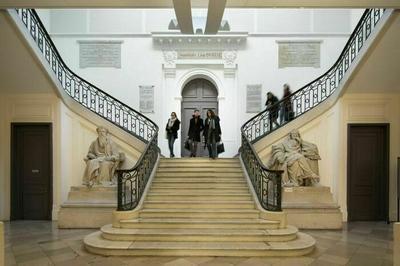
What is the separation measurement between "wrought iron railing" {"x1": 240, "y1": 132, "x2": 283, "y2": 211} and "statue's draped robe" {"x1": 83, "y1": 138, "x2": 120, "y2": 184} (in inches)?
127

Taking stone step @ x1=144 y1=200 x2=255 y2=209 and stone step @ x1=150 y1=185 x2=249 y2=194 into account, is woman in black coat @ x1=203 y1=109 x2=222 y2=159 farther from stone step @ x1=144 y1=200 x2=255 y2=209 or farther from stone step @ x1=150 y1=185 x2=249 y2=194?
stone step @ x1=144 y1=200 x2=255 y2=209

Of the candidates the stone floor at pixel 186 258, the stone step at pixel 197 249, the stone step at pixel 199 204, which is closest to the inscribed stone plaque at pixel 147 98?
the stone step at pixel 199 204

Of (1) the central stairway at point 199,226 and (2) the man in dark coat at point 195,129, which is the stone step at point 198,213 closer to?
(1) the central stairway at point 199,226

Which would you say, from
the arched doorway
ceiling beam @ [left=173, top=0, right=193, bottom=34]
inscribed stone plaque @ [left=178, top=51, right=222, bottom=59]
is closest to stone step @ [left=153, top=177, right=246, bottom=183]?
ceiling beam @ [left=173, top=0, right=193, bottom=34]

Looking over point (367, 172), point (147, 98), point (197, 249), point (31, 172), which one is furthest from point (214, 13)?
point (147, 98)

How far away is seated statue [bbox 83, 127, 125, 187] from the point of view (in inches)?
330

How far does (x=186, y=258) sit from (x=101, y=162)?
3733 millimetres

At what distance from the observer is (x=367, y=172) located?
9086 mm

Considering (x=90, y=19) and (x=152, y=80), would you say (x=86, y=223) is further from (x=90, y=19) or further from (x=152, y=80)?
(x=90, y=19)

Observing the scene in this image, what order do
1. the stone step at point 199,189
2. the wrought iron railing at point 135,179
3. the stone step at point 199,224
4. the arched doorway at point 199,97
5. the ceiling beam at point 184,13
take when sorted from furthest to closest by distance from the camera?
the arched doorway at point 199,97
the stone step at point 199,189
the wrought iron railing at point 135,179
the stone step at point 199,224
the ceiling beam at point 184,13

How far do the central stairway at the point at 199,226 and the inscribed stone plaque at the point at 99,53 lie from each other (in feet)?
17.0

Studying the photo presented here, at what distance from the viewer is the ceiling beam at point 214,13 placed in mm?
5371

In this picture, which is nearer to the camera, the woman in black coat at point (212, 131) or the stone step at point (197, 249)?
the stone step at point (197, 249)

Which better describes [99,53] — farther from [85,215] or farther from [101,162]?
[85,215]
